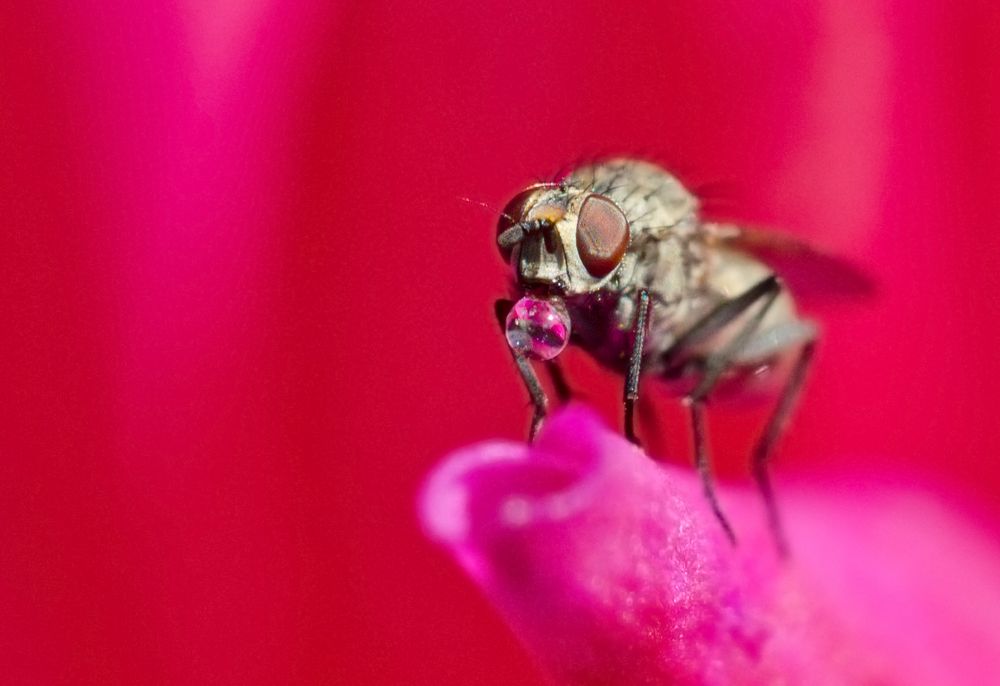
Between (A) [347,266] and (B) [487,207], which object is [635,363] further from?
(A) [347,266]

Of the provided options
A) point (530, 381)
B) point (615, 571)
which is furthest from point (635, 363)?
point (615, 571)

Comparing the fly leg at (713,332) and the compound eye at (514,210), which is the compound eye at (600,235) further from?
the fly leg at (713,332)

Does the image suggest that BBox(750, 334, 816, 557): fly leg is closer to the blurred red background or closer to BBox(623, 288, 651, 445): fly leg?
the blurred red background

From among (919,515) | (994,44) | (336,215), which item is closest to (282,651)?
(336,215)

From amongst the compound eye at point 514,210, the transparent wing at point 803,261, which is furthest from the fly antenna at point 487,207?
the transparent wing at point 803,261

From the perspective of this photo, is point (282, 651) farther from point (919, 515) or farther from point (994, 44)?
point (994, 44)
